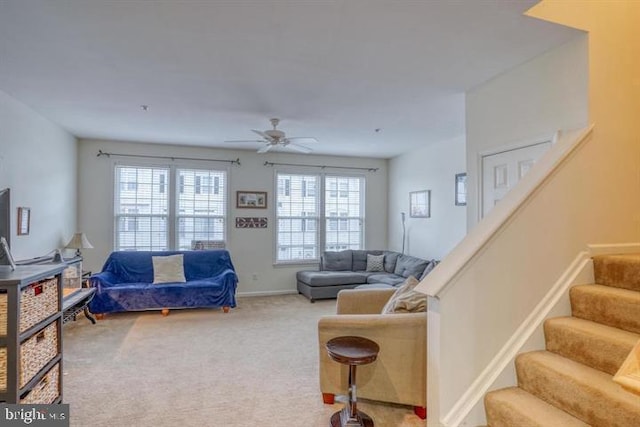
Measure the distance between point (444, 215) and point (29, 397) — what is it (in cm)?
523

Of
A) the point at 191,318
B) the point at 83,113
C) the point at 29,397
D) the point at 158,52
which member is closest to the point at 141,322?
the point at 191,318

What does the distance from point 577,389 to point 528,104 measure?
6.81ft

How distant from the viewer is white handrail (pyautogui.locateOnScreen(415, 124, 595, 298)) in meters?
1.99

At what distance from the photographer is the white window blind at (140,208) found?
5.86 meters

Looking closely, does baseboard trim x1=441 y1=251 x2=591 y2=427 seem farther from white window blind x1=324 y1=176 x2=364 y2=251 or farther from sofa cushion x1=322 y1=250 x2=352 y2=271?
white window blind x1=324 y1=176 x2=364 y2=251

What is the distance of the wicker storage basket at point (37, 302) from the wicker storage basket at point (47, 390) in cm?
35

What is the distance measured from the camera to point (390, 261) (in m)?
6.45

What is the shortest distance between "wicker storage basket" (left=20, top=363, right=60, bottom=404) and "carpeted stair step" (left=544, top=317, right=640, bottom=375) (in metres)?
2.88

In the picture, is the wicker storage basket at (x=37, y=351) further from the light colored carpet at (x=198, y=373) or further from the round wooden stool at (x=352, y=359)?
the round wooden stool at (x=352, y=359)

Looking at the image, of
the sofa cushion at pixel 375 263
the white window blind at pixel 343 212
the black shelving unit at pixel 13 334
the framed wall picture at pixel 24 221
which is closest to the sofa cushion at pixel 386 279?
the sofa cushion at pixel 375 263

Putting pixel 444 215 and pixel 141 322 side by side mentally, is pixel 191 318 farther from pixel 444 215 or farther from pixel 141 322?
pixel 444 215

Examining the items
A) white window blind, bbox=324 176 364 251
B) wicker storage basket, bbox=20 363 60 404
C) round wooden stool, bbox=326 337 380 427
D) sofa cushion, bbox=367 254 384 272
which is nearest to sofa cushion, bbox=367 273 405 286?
sofa cushion, bbox=367 254 384 272

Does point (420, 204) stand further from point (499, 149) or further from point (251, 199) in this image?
point (499, 149)

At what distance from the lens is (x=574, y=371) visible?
1.83 meters
